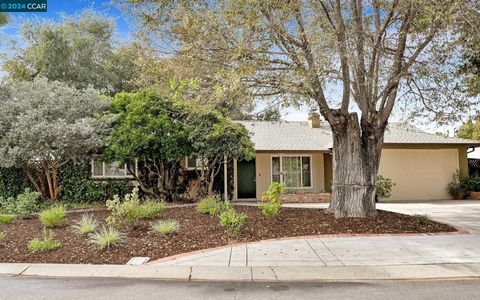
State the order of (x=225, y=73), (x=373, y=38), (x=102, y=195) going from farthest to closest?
(x=102, y=195)
(x=373, y=38)
(x=225, y=73)

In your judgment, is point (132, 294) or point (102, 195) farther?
point (102, 195)

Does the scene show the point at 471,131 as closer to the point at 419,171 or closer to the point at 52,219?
the point at 419,171

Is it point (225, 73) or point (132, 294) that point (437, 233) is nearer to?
point (225, 73)

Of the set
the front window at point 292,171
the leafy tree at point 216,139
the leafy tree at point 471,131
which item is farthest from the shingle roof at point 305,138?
the leafy tree at point 471,131

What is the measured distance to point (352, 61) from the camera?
366 inches

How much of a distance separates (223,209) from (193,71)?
13.2 ft

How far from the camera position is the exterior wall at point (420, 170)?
58.7 ft

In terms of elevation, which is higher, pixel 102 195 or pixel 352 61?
pixel 352 61

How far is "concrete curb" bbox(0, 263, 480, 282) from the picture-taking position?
5.98m

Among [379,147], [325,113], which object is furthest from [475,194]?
[325,113]

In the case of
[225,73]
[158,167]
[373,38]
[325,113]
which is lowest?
[158,167]

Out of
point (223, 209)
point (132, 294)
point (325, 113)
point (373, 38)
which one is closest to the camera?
point (132, 294)

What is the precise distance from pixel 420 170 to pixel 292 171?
5.81 meters

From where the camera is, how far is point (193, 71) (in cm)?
994
